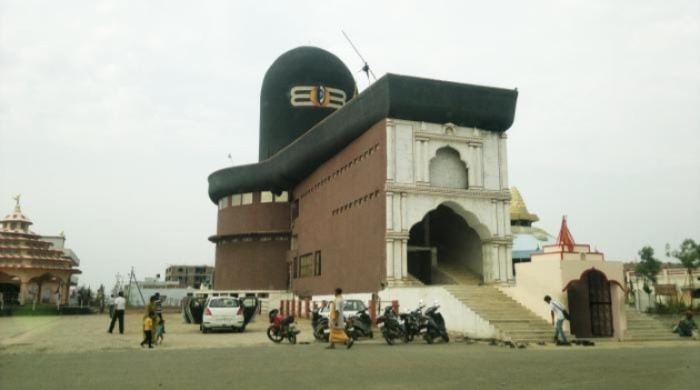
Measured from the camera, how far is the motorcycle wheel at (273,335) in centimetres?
1841

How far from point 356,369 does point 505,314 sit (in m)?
10.4

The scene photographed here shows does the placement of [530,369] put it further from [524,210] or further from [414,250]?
[524,210]

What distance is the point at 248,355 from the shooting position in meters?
14.0

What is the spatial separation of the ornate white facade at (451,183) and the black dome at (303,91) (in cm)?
1904

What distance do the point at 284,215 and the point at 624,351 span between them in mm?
32294

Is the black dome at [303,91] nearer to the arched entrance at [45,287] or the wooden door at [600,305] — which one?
the arched entrance at [45,287]

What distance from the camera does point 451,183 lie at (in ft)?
93.9

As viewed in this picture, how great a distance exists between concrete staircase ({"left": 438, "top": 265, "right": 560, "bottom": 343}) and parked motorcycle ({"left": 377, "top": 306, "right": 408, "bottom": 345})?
3110 mm

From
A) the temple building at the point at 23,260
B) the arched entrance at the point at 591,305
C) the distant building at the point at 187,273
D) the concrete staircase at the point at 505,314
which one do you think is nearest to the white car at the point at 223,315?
the concrete staircase at the point at 505,314

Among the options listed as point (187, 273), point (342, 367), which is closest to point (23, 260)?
point (342, 367)

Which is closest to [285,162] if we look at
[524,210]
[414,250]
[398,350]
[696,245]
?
[414,250]

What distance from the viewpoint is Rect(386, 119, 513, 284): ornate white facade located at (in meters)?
26.6

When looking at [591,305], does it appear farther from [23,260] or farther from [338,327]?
[23,260]

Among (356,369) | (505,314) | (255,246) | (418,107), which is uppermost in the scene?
(418,107)
